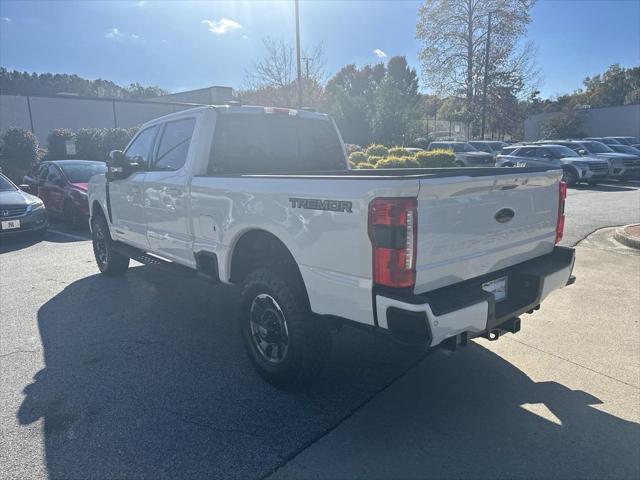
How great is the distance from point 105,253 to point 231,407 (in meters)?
4.34

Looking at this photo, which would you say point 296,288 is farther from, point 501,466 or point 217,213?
point 501,466

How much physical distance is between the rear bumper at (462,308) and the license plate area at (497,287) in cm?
3

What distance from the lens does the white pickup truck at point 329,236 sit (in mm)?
2680

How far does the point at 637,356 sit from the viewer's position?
411 centimetres

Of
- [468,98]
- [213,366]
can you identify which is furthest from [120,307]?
[468,98]

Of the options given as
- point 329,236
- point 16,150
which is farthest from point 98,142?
point 329,236

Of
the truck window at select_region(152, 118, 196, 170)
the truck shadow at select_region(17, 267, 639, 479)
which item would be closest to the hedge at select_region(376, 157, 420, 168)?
the truck window at select_region(152, 118, 196, 170)

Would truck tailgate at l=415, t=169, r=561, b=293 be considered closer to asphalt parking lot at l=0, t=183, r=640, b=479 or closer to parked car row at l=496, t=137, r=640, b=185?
asphalt parking lot at l=0, t=183, r=640, b=479

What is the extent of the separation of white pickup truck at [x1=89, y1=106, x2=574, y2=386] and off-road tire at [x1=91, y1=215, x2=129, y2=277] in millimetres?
1732

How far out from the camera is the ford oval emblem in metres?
3.18

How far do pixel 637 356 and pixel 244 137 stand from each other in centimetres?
404

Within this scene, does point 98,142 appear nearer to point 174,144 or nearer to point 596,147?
point 174,144

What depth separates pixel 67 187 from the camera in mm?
10945

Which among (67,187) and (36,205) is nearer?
(36,205)
